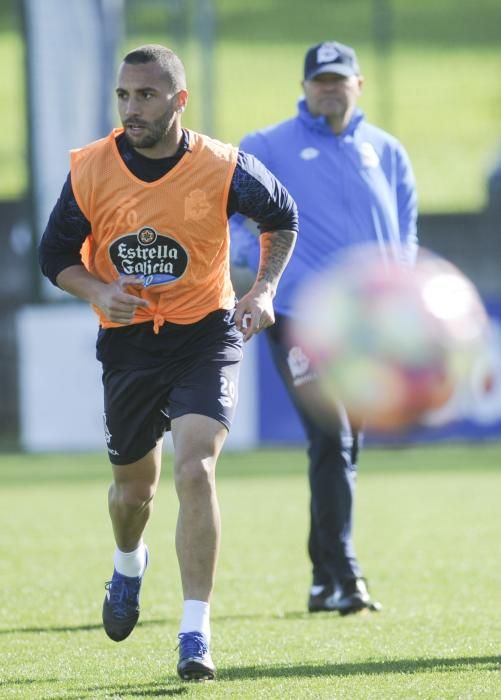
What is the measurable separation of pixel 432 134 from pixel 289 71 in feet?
7.52

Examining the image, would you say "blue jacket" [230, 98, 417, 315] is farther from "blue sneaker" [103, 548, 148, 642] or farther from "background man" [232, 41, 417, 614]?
"blue sneaker" [103, 548, 148, 642]

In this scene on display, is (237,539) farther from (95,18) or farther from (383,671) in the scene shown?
(95,18)

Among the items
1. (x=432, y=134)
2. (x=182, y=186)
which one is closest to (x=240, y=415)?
(x=432, y=134)

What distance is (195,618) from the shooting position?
5.36 metres

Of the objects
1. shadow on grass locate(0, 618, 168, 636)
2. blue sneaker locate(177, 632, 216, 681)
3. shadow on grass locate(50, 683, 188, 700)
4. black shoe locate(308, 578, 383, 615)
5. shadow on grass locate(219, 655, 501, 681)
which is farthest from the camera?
black shoe locate(308, 578, 383, 615)

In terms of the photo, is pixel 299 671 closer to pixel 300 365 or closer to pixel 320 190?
pixel 300 365

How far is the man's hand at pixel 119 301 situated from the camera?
17.8 ft

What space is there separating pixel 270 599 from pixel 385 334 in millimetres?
1866

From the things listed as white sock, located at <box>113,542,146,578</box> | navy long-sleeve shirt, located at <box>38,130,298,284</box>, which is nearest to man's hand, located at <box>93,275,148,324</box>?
navy long-sleeve shirt, located at <box>38,130,298,284</box>

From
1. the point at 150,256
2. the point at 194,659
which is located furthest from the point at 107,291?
the point at 194,659

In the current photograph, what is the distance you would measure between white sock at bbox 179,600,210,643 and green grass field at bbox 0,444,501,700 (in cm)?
19

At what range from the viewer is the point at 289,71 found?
22.0 meters

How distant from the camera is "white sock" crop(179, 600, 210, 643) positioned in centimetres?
534

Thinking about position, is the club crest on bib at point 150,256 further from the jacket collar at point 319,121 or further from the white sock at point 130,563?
the jacket collar at point 319,121
